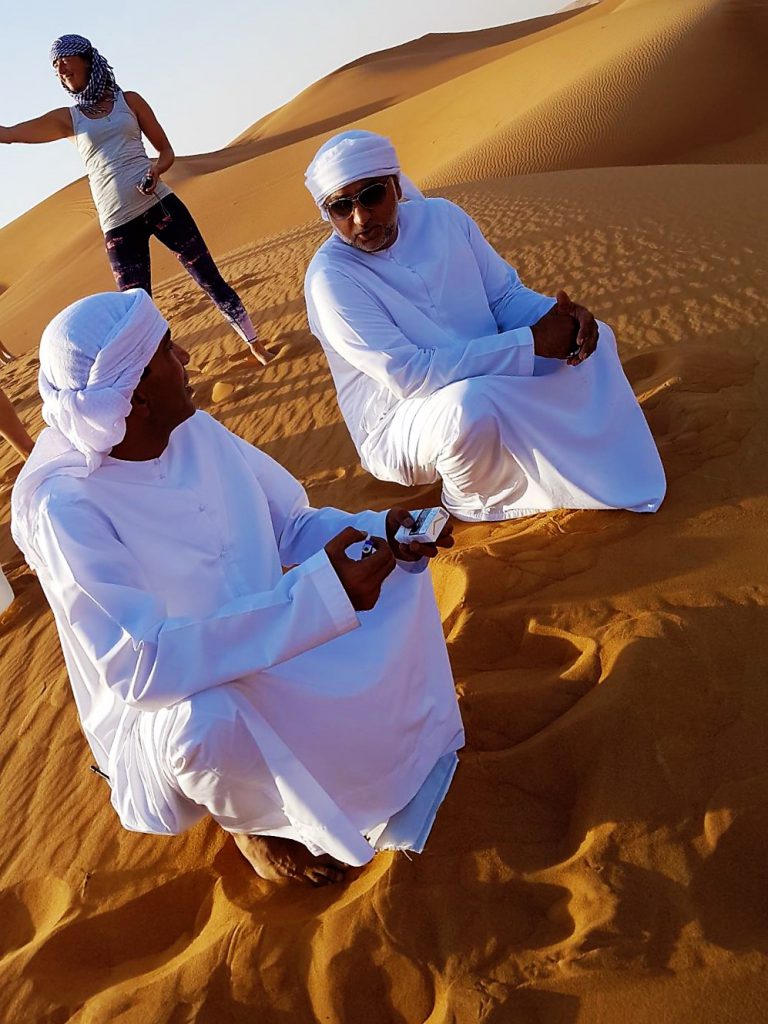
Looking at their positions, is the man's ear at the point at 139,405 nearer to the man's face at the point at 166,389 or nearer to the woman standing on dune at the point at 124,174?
the man's face at the point at 166,389

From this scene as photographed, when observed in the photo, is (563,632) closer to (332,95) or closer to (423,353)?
(423,353)

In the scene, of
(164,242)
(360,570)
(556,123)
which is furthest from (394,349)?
(556,123)

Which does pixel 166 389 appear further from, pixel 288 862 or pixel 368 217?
pixel 368 217

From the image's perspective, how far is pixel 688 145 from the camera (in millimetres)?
13180

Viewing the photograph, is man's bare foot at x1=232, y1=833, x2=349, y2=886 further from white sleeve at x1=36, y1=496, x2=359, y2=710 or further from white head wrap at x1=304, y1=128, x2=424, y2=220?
white head wrap at x1=304, y1=128, x2=424, y2=220

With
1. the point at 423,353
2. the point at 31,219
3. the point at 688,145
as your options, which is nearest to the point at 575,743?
the point at 423,353

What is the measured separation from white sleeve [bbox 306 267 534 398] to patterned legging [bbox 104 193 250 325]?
2568 millimetres

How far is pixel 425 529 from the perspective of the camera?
246cm

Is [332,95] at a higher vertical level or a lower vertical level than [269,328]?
lower

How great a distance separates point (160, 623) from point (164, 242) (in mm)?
4634

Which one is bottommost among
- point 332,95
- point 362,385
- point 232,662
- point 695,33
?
point 332,95

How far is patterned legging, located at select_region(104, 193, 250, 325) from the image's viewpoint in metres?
6.12

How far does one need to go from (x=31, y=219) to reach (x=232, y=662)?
3511cm

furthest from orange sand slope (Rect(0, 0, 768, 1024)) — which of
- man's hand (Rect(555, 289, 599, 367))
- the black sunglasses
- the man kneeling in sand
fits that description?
the black sunglasses
